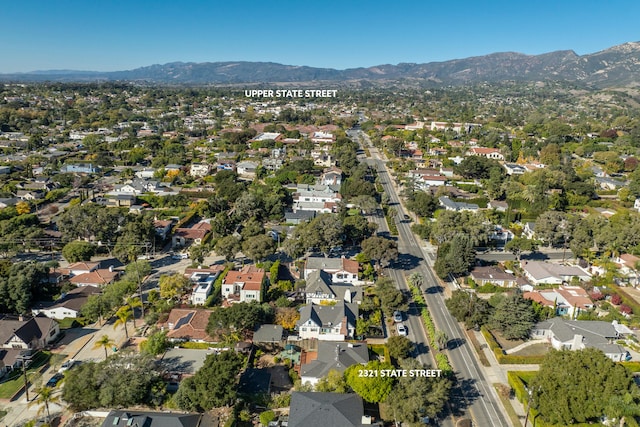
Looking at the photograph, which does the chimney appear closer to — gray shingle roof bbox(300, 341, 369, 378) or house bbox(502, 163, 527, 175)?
gray shingle roof bbox(300, 341, 369, 378)

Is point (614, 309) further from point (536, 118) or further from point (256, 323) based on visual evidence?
point (536, 118)

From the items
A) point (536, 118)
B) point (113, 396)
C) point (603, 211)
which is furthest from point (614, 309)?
point (536, 118)

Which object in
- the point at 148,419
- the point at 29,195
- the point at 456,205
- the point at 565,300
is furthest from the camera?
the point at 29,195

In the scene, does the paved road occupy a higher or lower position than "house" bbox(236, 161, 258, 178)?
lower

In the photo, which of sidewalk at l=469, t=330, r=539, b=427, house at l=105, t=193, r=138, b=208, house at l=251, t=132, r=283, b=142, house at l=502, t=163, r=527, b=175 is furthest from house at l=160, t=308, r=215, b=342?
house at l=251, t=132, r=283, b=142

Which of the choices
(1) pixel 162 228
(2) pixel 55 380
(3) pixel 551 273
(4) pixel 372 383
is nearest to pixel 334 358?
(4) pixel 372 383

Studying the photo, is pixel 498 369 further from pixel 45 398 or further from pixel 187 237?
pixel 187 237
